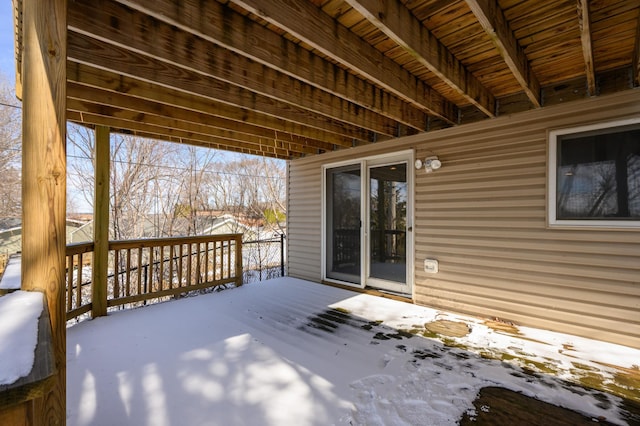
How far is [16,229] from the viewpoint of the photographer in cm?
838

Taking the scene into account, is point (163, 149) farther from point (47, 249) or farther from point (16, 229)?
point (47, 249)

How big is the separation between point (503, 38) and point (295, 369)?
9.17ft

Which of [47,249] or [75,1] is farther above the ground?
[75,1]

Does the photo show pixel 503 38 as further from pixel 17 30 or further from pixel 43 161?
pixel 17 30

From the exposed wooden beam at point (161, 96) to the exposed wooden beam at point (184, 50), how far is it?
80 cm

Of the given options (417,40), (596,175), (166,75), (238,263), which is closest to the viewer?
(417,40)

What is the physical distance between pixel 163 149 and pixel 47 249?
340 inches

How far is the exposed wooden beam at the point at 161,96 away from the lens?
2.51 meters

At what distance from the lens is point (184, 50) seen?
2.21 m

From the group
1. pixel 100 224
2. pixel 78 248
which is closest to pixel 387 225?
pixel 100 224

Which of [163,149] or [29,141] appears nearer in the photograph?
[29,141]

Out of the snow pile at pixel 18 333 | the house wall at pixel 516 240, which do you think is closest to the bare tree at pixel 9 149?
the snow pile at pixel 18 333

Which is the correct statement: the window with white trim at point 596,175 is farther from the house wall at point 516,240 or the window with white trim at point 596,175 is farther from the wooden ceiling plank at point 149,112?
the wooden ceiling plank at point 149,112

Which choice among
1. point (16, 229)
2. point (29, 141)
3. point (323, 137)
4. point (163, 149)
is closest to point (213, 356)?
point (29, 141)
